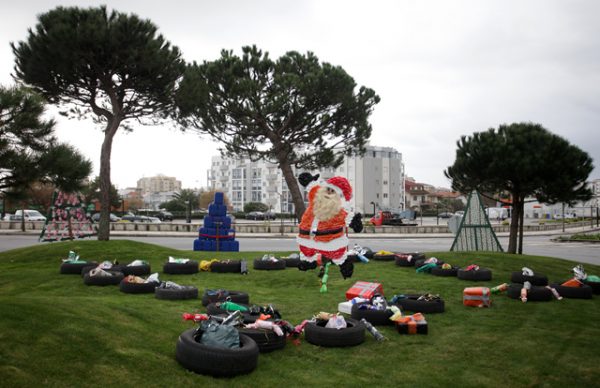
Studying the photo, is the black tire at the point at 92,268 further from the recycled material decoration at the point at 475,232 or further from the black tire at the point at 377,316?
the recycled material decoration at the point at 475,232

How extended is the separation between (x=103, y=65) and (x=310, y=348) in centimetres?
1990

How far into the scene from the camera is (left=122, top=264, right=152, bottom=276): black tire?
52.0 feet

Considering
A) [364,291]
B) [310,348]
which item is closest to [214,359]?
[310,348]

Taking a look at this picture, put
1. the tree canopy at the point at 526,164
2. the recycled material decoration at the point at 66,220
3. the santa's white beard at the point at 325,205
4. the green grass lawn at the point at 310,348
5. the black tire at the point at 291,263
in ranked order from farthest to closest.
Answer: the recycled material decoration at the point at 66,220 → the tree canopy at the point at 526,164 → the black tire at the point at 291,263 → the santa's white beard at the point at 325,205 → the green grass lawn at the point at 310,348

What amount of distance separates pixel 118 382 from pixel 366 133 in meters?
29.3

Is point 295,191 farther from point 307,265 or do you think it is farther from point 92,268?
point 307,265

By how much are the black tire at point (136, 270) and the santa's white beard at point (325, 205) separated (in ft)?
23.3

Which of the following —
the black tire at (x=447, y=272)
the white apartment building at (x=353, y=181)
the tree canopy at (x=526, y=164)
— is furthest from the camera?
the white apartment building at (x=353, y=181)

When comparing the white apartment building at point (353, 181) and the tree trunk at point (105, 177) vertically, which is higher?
the white apartment building at point (353, 181)

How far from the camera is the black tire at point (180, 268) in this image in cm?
1678

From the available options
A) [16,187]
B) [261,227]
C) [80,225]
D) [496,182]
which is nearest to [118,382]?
A: [16,187]

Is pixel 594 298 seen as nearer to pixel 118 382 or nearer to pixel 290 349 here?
pixel 290 349

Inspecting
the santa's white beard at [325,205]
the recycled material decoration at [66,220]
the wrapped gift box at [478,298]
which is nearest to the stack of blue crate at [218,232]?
the recycled material decoration at [66,220]

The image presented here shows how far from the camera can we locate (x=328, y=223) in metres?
12.8
